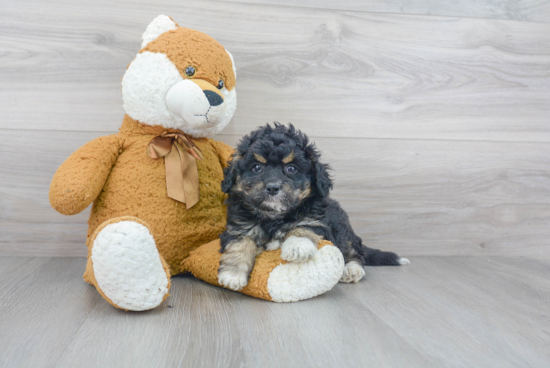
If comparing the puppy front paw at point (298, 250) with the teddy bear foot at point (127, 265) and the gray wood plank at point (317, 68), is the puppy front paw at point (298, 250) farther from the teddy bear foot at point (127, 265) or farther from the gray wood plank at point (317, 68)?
the gray wood plank at point (317, 68)

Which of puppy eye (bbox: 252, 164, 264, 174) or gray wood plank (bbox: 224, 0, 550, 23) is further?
gray wood plank (bbox: 224, 0, 550, 23)

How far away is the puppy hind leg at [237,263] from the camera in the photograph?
146 cm

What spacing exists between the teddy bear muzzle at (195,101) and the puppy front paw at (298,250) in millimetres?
573

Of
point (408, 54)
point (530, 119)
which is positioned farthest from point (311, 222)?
point (530, 119)

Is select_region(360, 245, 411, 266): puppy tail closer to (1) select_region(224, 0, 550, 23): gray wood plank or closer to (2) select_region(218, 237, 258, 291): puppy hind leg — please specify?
(2) select_region(218, 237, 258, 291): puppy hind leg

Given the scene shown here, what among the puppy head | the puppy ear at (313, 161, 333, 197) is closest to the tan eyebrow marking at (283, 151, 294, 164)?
the puppy head

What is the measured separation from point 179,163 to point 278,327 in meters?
0.77

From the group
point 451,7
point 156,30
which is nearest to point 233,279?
point 156,30

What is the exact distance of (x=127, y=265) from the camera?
1.20 m

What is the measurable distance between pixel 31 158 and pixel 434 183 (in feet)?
6.92

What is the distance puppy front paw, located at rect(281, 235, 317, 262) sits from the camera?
1405 mm

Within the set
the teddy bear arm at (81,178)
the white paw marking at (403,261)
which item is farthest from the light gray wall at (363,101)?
the teddy bear arm at (81,178)

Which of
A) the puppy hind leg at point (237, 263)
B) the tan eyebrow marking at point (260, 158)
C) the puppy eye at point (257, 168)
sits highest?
the tan eyebrow marking at point (260, 158)

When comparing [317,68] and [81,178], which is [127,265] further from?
[317,68]
